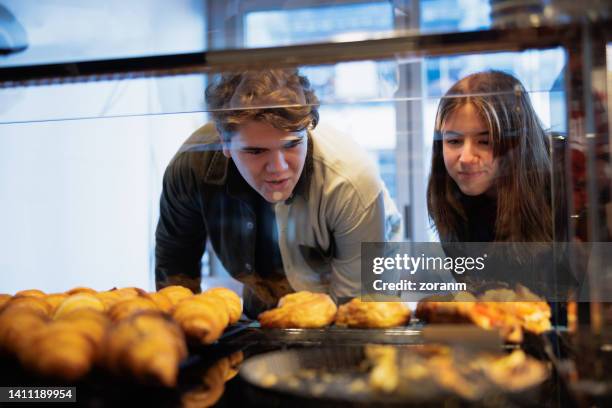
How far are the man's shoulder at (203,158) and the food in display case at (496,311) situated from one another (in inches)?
18.4

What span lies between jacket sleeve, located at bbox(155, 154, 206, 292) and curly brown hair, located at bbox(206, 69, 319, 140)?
222 millimetres

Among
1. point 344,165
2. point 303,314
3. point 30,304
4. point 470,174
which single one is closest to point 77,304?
point 30,304

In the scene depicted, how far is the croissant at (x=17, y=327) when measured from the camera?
68 centimetres

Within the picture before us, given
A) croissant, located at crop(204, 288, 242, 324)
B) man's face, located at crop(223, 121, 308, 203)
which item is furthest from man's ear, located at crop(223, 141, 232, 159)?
croissant, located at crop(204, 288, 242, 324)

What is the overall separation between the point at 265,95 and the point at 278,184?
26cm

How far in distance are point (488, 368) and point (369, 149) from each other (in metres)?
0.50

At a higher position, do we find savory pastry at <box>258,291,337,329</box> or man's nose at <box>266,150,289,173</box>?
man's nose at <box>266,150,289,173</box>

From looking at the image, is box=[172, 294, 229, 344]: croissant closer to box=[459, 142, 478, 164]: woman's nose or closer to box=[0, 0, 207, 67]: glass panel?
box=[0, 0, 207, 67]: glass panel

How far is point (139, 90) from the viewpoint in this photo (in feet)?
2.85

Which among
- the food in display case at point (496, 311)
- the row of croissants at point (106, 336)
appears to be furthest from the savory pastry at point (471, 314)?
the row of croissants at point (106, 336)

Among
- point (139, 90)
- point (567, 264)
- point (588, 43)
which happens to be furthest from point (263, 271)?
point (588, 43)

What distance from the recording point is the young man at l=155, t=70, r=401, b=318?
40.7 inches

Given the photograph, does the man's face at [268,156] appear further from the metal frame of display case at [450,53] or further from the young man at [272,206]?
the metal frame of display case at [450,53]

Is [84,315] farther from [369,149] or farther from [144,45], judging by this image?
[369,149]
